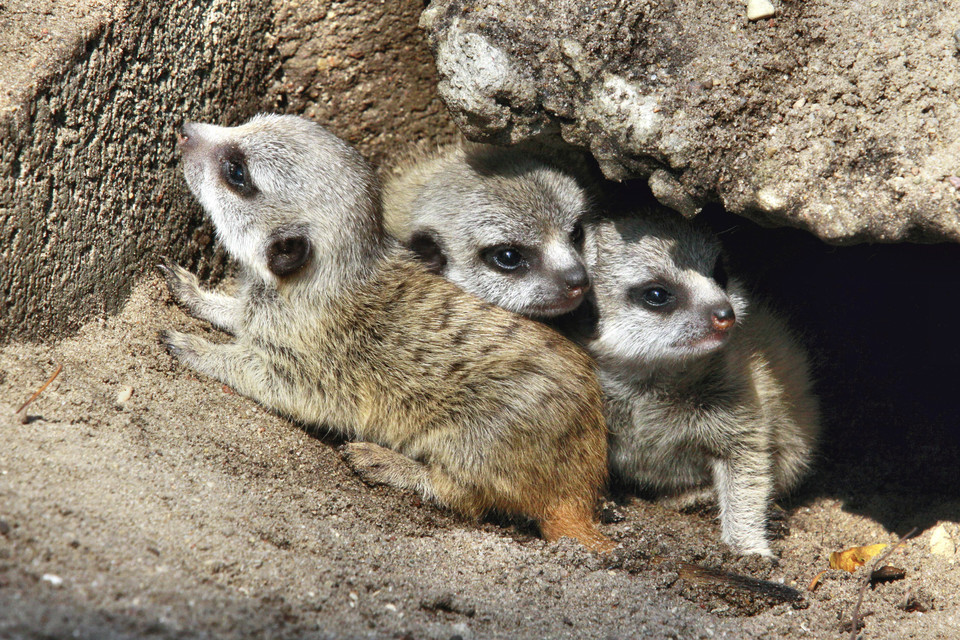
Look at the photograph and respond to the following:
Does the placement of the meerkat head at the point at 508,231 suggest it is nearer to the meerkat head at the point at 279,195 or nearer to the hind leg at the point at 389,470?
the meerkat head at the point at 279,195

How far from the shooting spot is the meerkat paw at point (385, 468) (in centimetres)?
350

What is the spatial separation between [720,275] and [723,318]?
1.62 ft

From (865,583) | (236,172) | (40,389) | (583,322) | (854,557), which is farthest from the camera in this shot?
(583,322)

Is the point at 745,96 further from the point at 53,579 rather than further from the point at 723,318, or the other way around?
the point at 53,579

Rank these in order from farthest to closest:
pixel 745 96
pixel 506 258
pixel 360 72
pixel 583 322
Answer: pixel 360 72, pixel 583 322, pixel 506 258, pixel 745 96

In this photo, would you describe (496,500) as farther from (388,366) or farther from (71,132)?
(71,132)

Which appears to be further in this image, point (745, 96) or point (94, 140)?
point (94, 140)

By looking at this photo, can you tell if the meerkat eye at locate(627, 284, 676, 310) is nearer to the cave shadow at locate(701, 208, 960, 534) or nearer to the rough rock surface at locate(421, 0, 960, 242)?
the rough rock surface at locate(421, 0, 960, 242)

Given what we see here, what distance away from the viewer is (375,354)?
3.52m

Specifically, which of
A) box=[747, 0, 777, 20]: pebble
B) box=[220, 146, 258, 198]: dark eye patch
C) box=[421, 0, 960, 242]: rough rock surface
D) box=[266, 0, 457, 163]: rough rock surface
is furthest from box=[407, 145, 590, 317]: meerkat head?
box=[747, 0, 777, 20]: pebble

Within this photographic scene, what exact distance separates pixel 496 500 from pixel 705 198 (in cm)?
152

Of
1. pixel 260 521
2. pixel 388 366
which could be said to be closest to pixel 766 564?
pixel 388 366

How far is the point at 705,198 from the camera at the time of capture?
313 centimetres

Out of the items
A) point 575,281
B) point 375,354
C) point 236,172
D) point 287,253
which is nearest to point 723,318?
point 575,281
